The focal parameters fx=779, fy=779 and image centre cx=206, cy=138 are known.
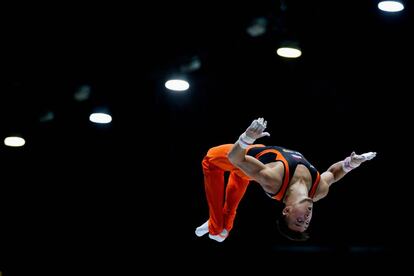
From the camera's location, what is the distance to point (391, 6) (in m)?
4.73

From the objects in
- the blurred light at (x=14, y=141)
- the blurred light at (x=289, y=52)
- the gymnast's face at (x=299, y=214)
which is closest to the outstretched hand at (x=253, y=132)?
the gymnast's face at (x=299, y=214)

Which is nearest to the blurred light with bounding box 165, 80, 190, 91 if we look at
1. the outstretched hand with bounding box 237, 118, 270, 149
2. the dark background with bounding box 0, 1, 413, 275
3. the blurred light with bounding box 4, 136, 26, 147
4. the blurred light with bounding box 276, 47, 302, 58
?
the dark background with bounding box 0, 1, 413, 275

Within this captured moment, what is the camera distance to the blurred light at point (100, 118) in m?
6.02

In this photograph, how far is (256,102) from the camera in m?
5.89

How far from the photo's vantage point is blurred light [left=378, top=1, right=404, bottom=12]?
4.70 metres

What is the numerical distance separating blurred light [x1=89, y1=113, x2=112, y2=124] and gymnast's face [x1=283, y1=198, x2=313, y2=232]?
2106 millimetres

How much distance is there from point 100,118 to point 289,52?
167cm

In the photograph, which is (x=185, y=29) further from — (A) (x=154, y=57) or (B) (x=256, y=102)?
(B) (x=256, y=102)

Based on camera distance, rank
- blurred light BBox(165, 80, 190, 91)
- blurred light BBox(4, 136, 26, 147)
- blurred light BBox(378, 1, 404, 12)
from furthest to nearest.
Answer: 1. blurred light BBox(4, 136, 26, 147)
2. blurred light BBox(165, 80, 190, 91)
3. blurred light BBox(378, 1, 404, 12)

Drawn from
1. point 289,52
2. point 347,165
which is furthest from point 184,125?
point 347,165

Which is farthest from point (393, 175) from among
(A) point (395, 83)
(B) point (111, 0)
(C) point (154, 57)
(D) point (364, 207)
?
(B) point (111, 0)

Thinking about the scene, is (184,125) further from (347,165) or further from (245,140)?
(245,140)

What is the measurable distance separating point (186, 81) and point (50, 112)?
1.09 meters

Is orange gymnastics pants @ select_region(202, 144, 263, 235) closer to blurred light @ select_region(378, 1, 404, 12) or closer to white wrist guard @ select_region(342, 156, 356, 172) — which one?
white wrist guard @ select_region(342, 156, 356, 172)
